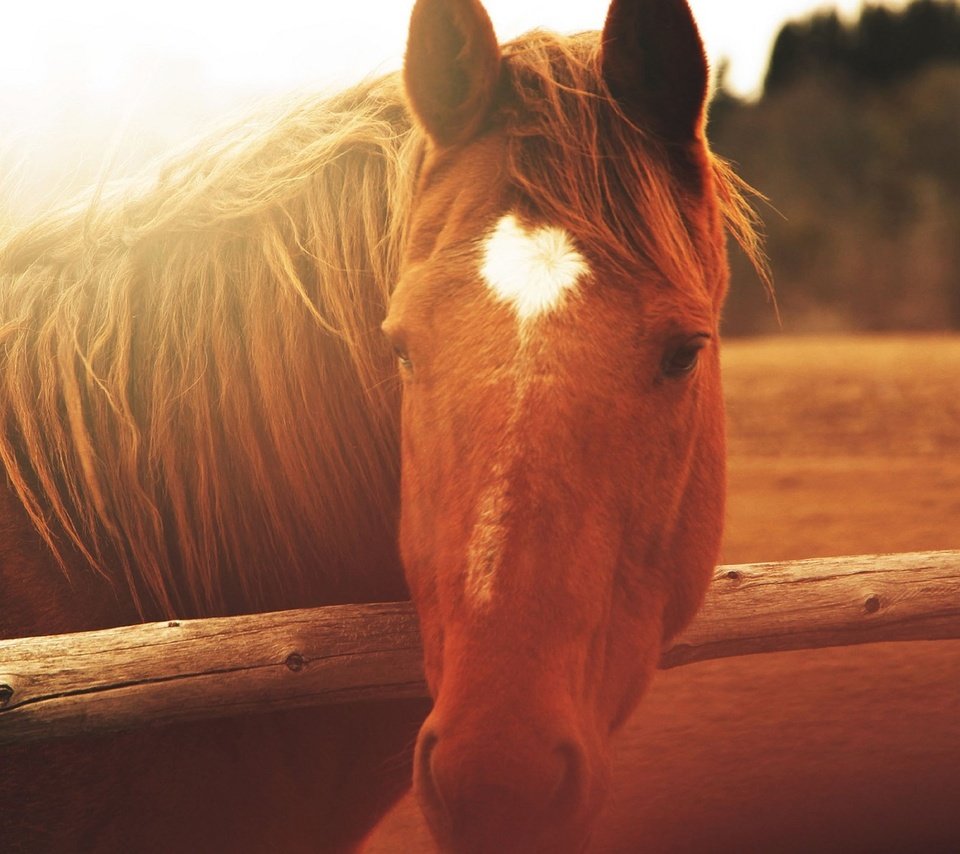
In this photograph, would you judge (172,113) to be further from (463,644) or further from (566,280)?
(463,644)

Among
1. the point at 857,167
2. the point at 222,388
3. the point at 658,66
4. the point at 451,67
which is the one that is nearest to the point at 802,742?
the point at 222,388

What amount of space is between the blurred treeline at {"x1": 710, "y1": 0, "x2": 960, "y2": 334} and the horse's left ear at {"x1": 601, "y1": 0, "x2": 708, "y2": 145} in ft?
77.2

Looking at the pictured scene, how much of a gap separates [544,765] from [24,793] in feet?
3.94

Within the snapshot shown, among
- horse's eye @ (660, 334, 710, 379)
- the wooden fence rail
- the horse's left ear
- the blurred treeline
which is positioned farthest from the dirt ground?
the blurred treeline

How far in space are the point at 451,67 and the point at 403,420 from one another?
27.4 inches

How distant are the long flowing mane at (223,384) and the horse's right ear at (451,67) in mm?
171

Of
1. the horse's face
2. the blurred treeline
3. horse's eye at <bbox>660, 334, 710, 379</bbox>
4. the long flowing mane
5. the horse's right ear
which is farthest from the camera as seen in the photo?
the blurred treeline

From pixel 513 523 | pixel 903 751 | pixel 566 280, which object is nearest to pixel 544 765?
pixel 513 523

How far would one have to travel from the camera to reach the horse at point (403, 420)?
153cm

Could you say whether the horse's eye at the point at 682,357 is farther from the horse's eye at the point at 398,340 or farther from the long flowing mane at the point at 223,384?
the long flowing mane at the point at 223,384

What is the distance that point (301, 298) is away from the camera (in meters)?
2.12

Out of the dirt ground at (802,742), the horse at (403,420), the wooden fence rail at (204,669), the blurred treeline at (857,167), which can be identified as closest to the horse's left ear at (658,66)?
the horse at (403,420)

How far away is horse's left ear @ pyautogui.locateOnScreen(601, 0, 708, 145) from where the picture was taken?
1.77m

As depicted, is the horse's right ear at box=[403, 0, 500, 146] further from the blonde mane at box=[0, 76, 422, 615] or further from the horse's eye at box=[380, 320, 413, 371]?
the horse's eye at box=[380, 320, 413, 371]
